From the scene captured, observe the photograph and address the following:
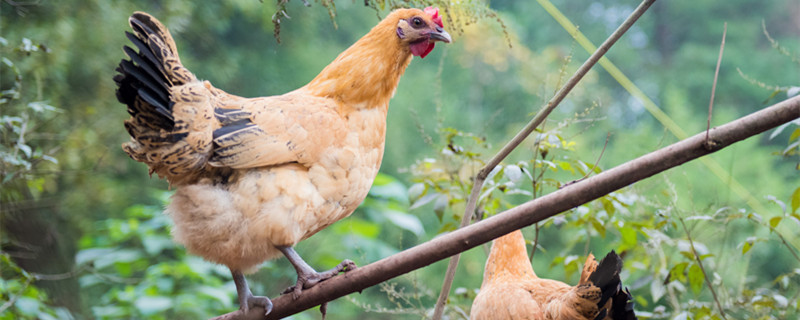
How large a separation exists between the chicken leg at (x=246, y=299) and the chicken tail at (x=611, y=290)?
0.74 meters

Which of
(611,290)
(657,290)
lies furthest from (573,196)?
(657,290)

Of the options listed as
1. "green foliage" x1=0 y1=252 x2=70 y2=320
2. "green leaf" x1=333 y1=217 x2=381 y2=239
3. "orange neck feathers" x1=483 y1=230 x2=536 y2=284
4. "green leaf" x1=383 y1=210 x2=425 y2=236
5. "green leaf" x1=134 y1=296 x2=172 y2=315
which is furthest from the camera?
"green leaf" x1=333 y1=217 x2=381 y2=239

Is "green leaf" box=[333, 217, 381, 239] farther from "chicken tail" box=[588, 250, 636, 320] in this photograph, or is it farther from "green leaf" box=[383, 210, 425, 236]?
"chicken tail" box=[588, 250, 636, 320]

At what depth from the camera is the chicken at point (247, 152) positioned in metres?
1.26

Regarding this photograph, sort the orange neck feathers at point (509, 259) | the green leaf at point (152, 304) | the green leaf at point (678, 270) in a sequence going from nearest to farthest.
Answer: the green leaf at point (678, 270) → the orange neck feathers at point (509, 259) → the green leaf at point (152, 304)

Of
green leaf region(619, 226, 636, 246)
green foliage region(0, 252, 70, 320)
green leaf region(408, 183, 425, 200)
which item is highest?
green leaf region(619, 226, 636, 246)

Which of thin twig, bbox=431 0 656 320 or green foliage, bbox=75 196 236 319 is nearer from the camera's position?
thin twig, bbox=431 0 656 320

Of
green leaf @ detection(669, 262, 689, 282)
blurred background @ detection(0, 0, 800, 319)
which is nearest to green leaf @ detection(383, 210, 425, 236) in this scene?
blurred background @ detection(0, 0, 800, 319)

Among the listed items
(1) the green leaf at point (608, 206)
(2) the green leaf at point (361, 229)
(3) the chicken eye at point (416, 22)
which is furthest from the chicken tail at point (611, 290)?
(2) the green leaf at point (361, 229)

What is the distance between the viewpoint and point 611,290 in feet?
4.84

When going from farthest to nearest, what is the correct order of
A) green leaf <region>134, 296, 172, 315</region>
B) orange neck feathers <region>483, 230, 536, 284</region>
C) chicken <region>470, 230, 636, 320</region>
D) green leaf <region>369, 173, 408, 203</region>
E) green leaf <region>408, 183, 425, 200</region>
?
1. green leaf <region>369, 173, 408, 203</region>
2. green leaf <region>134, 296, 172, 315</region>
3. orange neck feathers <region>483, 230, 536, 284</region>
4. green leaf <region>408, 183, 425, 200</region>
5. chicken <region>470, 230, 636, 320</region>

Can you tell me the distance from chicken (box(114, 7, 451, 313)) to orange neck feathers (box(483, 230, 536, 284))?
605mm

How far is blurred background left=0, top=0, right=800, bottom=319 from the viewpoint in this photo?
1969 millimetres

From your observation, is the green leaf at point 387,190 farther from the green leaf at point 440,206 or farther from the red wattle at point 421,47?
the red wattle at point 421,47
